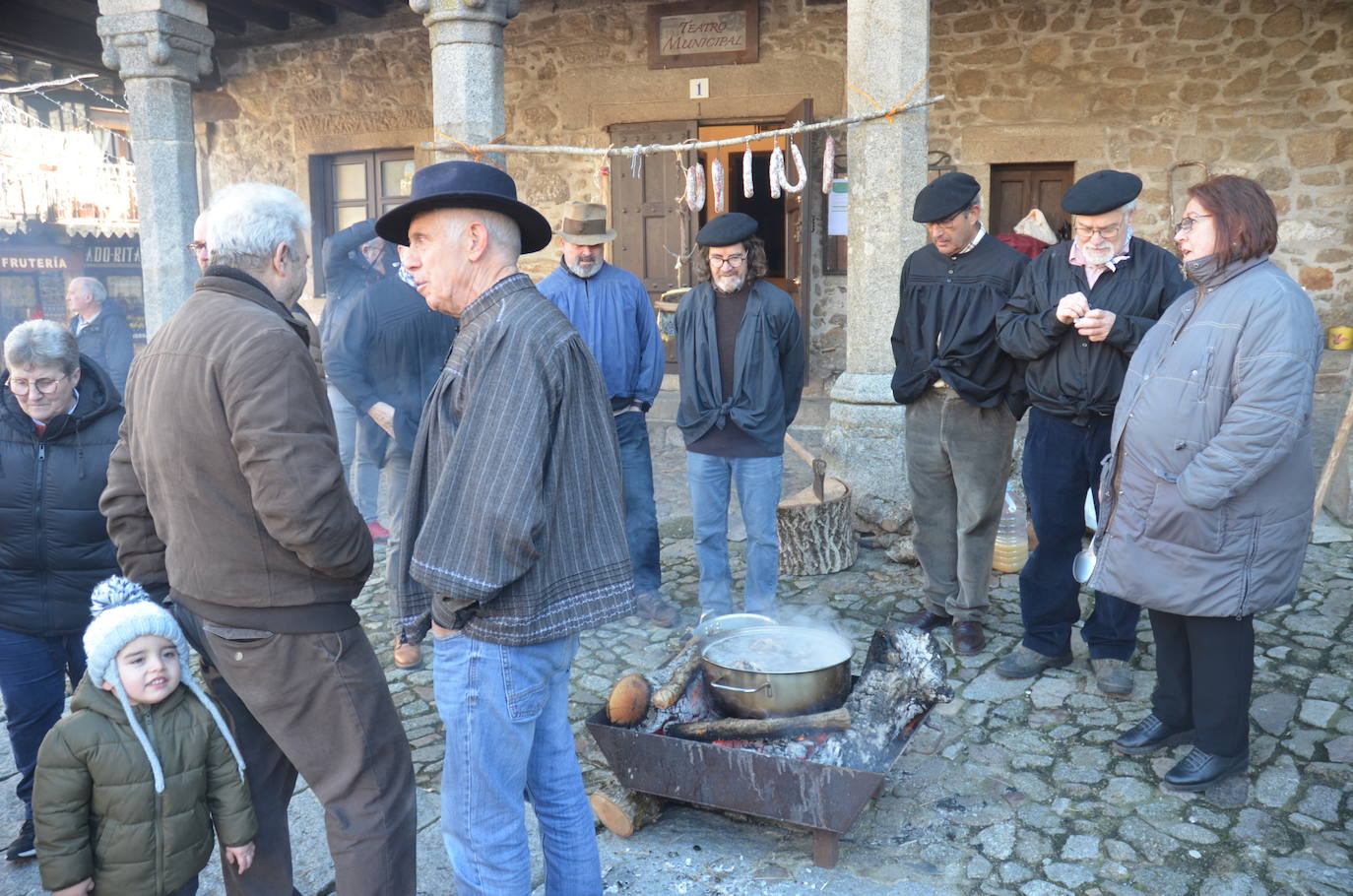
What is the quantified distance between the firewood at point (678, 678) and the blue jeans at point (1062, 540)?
160 cm

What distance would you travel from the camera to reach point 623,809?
3115mm

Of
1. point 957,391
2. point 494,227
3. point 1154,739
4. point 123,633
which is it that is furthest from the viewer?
point 957,391

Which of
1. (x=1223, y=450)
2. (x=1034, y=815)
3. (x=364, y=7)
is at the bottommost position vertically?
(x=1034, y=815)

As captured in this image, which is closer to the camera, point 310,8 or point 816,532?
point 816,532

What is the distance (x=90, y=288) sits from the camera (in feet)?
23.9

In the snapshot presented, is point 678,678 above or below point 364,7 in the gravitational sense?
below

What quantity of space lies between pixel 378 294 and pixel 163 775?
295 centimetres

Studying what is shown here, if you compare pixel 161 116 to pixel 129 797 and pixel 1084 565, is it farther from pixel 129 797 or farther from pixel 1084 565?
pixel 1084 565

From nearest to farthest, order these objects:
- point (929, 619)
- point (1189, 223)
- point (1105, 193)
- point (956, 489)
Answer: point (1189, 223)
point (1105, 193)
point (956, 489)
point (929, 619)

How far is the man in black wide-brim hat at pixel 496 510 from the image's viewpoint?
6.84 ft

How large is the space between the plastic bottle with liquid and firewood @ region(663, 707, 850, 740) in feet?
9.15

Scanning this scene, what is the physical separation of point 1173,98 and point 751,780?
7911mm

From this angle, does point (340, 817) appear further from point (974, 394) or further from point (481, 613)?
point (974, 394)

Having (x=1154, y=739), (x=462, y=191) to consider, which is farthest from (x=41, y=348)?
(x=1154, y=739)
